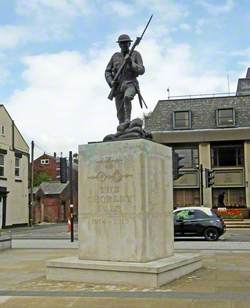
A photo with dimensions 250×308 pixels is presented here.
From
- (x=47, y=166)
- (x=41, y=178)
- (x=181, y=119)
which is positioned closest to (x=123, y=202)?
(x=181, y=119)

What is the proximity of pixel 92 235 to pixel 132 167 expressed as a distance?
65.8 inches

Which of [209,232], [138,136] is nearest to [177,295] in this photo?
[138,136]

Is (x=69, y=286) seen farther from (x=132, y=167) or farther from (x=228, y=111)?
(x=228, y=111)

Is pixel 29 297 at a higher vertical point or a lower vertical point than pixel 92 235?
lower

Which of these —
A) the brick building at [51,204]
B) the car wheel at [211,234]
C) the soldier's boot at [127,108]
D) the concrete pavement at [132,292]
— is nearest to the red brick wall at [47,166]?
the brick building at [51,204]

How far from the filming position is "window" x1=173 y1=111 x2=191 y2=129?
4950 centimetres

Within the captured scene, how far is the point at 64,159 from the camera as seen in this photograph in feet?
75.5

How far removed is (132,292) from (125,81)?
5015mm

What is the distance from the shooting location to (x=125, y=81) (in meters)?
12.4

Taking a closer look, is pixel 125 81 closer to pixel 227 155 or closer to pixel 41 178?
pixel 227 155

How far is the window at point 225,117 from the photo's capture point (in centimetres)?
4866

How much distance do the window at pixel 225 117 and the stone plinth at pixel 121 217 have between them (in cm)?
3761

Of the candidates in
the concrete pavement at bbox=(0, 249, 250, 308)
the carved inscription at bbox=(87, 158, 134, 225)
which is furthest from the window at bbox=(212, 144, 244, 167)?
the carved inscription at bbox=(87, 158, 134, 225)

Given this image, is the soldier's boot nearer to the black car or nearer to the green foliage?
the black car
